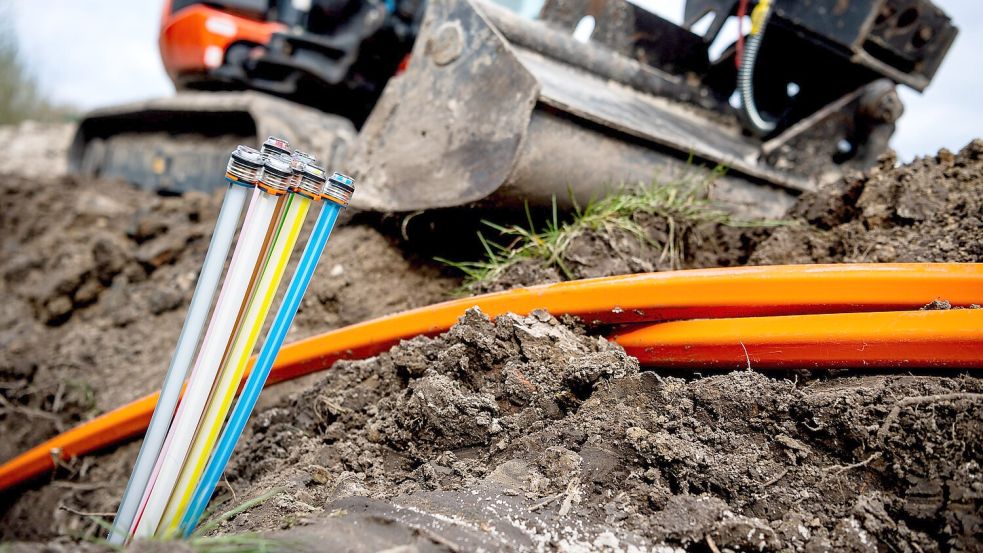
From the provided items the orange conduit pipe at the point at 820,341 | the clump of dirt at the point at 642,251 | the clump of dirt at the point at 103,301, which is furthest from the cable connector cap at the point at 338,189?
the clump of dirt at the point at 103,301

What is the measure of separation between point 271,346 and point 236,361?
56mm

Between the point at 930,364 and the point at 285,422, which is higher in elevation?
the point at 930,364

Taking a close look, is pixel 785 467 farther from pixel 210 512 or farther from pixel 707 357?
pixel 210 512

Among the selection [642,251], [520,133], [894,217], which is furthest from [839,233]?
[520,133]

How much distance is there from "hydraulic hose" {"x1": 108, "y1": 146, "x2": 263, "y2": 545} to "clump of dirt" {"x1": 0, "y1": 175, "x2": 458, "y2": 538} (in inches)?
40.4

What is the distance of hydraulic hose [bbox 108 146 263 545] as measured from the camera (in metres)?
1.01

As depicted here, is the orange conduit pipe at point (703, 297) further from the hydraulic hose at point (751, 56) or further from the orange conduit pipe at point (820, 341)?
the hydraulic hose at point (751, 56)

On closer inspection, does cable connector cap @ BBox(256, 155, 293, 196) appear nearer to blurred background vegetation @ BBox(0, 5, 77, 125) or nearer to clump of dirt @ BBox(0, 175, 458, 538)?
clump of dirt @ BBox(0, 175, 458, 538)

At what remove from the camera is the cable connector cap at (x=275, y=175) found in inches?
38.8

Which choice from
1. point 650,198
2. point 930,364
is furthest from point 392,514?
point 650,198

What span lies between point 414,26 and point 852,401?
9.86 ft

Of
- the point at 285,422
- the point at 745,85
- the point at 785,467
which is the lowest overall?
the point at 285,422

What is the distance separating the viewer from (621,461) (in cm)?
108

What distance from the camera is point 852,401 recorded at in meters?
1.07
